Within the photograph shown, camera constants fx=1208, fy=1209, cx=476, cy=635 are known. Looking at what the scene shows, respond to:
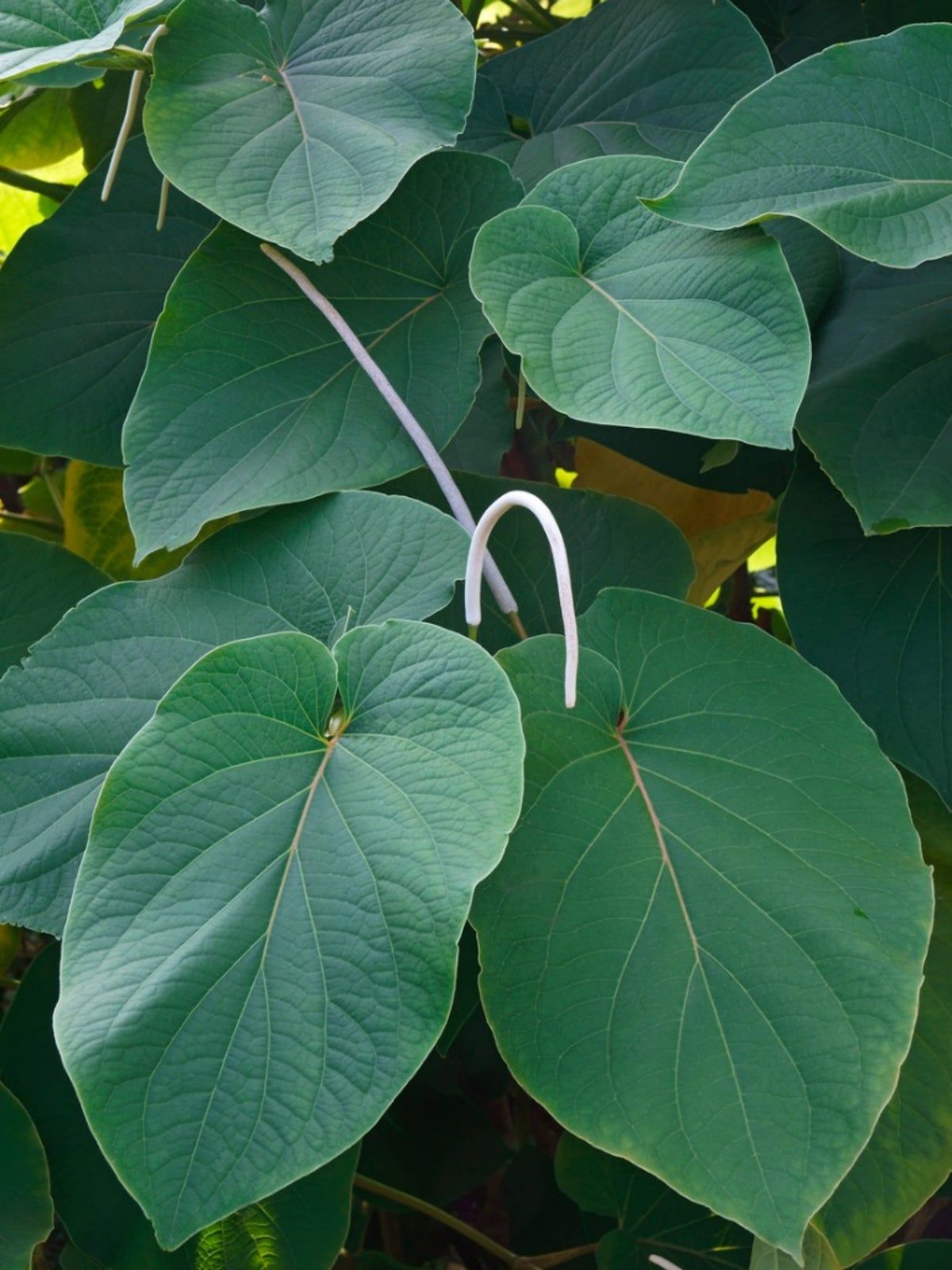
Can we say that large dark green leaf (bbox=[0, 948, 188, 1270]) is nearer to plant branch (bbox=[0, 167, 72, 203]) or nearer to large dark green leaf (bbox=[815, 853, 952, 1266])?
large dark green leaf (bbox=[815, 853, 952, 1266])

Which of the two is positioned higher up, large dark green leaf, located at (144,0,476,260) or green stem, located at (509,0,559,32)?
large dark green leaf, located at (144,0,476,260)

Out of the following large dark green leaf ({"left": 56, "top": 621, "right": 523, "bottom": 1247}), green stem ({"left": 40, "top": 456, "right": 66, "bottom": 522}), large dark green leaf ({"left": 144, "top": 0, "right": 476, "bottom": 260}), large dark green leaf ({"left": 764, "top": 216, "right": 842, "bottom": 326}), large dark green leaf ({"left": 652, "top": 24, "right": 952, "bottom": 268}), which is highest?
large dark green leaf ({"left": 144, "top": 0, "right": 476, "bottom": 260})

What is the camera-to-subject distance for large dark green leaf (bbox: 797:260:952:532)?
485 millimetres

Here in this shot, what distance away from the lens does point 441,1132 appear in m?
0.81

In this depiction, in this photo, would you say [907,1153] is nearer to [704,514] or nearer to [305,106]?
[704,514]

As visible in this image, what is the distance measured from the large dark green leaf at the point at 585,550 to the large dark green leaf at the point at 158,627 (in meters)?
0.09

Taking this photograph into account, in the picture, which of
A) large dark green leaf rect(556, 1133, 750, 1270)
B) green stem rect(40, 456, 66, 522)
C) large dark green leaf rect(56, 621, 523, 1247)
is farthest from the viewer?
Result: green stem rect(40, 456, 66, 522)

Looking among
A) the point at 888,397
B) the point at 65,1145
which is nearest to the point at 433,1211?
the point at 65,1145

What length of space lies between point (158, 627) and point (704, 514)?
36cm

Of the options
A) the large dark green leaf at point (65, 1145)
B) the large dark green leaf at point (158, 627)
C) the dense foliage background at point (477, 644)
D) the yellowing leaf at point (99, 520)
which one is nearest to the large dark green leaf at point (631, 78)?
the dense foliage background at point (477, 644)

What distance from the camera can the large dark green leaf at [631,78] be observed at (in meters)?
0.57

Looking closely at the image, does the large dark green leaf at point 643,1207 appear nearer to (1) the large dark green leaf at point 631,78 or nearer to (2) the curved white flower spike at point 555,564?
(2) the curved white flower spike at point 555,564

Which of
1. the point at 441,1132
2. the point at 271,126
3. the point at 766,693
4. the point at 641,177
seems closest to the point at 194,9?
the point at 271,126

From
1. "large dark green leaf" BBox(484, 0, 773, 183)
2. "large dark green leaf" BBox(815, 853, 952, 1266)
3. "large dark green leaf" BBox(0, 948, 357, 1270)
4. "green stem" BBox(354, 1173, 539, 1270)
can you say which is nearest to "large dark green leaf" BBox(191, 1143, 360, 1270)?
"large dark green leaf" BBox(0, 948, 357, 1270)
